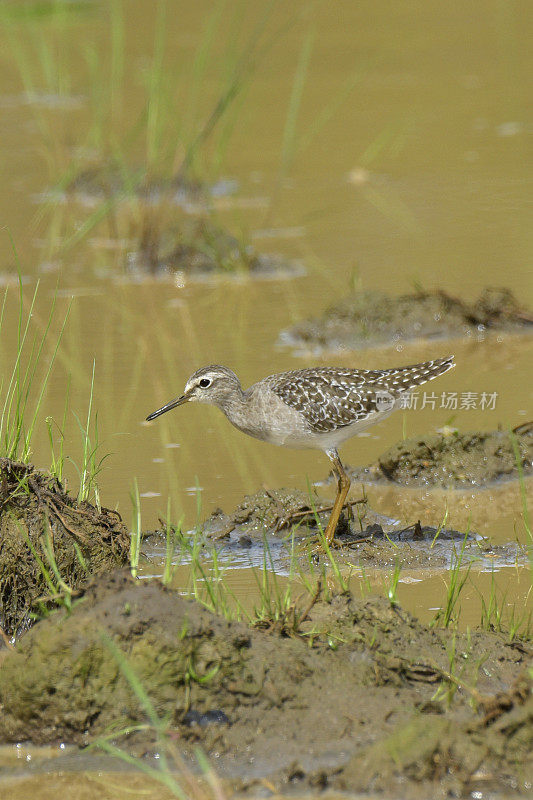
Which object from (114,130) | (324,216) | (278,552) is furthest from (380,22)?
(278,552)

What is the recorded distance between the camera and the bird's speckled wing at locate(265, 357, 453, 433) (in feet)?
22.7

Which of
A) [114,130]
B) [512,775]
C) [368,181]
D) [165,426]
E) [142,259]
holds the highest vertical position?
[114,130]

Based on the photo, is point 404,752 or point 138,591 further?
point 138,591

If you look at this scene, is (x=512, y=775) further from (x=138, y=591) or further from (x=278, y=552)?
(x=278, y=552)

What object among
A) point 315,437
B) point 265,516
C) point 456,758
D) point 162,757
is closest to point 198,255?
point 315,437

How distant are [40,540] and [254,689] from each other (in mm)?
1348

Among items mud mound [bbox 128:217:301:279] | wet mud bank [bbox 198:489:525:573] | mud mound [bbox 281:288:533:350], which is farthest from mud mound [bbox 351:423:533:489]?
mud mound [bbox 128:217:301:279]

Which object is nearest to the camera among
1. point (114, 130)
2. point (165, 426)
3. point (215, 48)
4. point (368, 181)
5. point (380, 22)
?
point (165, 426)

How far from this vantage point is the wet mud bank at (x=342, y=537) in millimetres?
5977

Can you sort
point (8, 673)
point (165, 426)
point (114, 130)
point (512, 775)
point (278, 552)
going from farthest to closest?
point (114, 130) → point (165, 426) → point (278, 552) → point (8, 673) → point (512, 775)

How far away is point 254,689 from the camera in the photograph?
4379 mm

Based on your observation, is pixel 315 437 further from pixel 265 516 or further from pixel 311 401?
pixel 265 516

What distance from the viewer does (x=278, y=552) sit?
625 centimetres

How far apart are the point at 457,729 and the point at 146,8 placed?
653 inches
